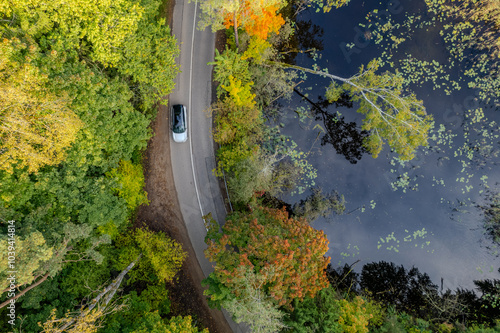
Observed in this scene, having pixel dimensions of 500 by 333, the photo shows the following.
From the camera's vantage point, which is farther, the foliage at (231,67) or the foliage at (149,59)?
the foliage at (231,67)

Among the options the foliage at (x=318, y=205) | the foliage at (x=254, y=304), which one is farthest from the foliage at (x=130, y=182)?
the foliage at (x=318, y=205)

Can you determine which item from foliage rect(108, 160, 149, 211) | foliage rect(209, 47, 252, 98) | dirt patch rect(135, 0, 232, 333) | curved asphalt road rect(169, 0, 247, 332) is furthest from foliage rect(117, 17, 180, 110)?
foliage rect(108, 160, 149, 211)

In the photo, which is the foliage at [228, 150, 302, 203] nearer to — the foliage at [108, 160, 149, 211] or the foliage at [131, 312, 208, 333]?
the foliage at [108, 160, 149, 211]

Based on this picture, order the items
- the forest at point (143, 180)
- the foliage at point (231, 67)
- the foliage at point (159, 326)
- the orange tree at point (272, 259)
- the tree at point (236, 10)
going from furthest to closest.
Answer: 1. the foliage at point (231, 67)
2. the tree at point (236, 10)
3. the foliage at point (159, 326)
4. the orange tree at point (272, 259)
5. the forest at point (143, 180)

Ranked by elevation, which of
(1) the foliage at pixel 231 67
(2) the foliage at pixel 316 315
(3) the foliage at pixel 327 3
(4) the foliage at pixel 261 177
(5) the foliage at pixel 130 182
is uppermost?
(3) the foliage at pixel 327 3

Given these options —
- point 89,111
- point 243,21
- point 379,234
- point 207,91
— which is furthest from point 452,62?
point 89,111

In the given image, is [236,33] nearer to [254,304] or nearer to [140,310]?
[254,304]

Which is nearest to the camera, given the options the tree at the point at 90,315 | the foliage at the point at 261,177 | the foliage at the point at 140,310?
the tree at the point at 90,315

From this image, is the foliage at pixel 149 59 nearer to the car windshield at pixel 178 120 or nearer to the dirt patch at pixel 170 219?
the car windshield at pixel 178 120
